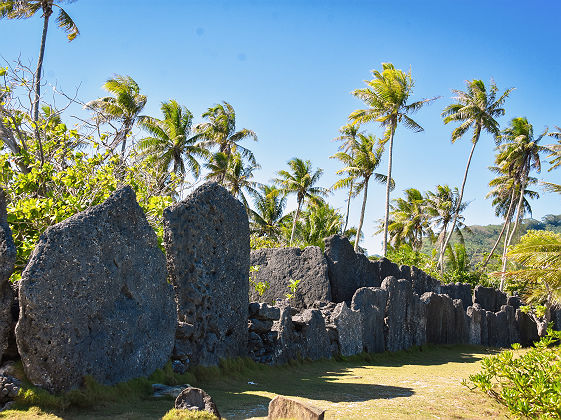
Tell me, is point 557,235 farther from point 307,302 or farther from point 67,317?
point 67,317

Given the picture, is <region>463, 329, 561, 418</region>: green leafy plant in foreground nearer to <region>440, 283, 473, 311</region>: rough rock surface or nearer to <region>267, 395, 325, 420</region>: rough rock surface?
<region>267, 395, 325, 420</region>: rough rock surface

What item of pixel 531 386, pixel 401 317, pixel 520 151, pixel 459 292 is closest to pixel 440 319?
pixel 401 317

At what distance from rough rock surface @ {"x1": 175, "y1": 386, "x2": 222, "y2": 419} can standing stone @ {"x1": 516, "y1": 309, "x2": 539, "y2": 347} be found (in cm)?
2190

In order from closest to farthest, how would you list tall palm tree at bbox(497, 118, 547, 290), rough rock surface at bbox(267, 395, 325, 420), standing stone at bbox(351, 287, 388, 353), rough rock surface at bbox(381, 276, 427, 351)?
rough rock surface at bbox(267, 395, 325, 420) → standing stone at bbox(351, 287, 388, 353) → rough rock surface at bbox(381, 276, 427, 351) → tall palm tree at bbox(497, 118, 547, 290)

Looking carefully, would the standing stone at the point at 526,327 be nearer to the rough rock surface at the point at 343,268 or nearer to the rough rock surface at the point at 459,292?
the rough rock surface at the point at 459,292

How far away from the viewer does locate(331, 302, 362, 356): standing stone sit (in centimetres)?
1174

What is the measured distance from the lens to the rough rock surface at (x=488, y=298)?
23.1 m

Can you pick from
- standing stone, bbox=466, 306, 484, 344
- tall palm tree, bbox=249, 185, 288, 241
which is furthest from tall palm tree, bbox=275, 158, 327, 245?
standing stone, bbox=466, 306, 484, 344

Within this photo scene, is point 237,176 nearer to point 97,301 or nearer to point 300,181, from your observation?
point 300,181

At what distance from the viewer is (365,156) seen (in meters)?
33.2

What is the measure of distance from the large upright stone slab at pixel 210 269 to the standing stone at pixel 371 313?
4.45 metres

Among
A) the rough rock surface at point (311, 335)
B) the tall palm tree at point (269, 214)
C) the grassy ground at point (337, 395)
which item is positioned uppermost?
the tall palm tree at point (269, 214)

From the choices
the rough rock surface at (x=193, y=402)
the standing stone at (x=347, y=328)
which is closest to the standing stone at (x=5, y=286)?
the rough rock surface at (x=193, y=402)

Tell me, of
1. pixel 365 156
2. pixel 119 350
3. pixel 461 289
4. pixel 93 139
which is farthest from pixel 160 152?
pixel 119 350
